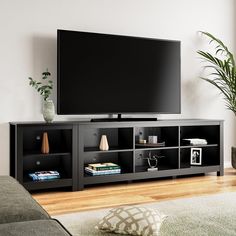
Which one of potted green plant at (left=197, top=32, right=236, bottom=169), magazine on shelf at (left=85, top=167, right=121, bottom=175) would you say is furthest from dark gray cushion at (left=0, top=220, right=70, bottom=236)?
potted green plant at (left=197, top=32, right=236, bottom=169)

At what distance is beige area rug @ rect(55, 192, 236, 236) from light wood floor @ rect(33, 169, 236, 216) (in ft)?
0.81

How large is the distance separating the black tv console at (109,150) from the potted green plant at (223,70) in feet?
1.43

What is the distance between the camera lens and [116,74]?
408 centimetres

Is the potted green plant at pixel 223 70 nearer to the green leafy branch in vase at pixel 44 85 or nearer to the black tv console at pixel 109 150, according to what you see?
the black tv console at pixel 109 150

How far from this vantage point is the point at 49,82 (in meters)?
3.83

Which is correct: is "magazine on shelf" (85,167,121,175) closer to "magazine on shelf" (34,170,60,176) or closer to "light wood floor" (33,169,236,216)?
"light wood floor" (33,169,236,216)

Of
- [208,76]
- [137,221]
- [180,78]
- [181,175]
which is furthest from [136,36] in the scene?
[137,221]

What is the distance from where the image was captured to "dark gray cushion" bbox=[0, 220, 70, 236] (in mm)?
1222

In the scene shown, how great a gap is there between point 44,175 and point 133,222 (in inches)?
65.7

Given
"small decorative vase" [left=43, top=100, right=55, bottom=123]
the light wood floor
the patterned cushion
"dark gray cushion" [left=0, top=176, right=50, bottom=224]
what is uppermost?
"small decorative vase" [left=43, top=100, right=55, bottom=123]

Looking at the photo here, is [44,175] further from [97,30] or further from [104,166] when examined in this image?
[97,30]

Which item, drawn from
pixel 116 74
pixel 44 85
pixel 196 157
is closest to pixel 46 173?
pixel 44 85

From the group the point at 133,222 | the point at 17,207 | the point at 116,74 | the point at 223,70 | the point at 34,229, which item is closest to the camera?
the point at 34,229

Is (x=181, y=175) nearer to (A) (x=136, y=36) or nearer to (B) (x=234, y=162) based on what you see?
(B) (x=234, y=162)
